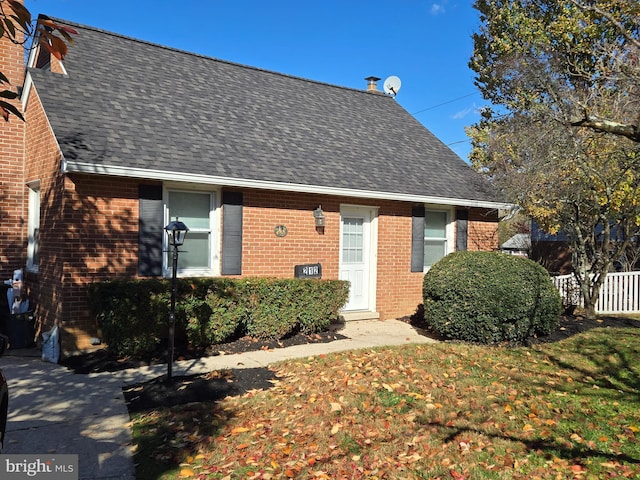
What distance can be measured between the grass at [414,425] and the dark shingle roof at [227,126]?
4.23m

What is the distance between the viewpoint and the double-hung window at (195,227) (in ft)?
28.2

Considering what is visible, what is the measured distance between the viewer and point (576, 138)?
11.2m

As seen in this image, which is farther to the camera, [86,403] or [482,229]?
[482,229]

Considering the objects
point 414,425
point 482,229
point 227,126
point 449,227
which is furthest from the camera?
point 482,229

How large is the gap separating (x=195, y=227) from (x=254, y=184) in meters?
1.33

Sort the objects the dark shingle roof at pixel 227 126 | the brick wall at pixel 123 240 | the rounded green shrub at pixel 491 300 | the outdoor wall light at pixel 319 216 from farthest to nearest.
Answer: the outdoor wall light at pixel 319 216 < the dark shingle roof at pixel 227 126 < the rounded green shrub at pixel 491 300 < the brick wall at pixel 123 240

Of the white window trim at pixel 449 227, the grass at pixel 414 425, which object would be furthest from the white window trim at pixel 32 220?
the white window trim at pixel 449 227

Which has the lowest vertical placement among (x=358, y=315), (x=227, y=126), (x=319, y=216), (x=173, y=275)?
(x=358, y=315)

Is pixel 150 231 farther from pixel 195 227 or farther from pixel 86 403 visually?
pixel 86 403

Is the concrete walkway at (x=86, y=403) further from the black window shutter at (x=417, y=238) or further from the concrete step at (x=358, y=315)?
the black window shutter at (x=417, y=238)

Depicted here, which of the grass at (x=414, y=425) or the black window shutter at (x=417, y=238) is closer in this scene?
the grass at (x=414, y=425)

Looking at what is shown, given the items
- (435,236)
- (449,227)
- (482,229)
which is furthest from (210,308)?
(482,229)

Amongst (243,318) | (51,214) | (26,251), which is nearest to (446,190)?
(243,318)

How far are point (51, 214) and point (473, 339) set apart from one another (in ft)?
24.2
